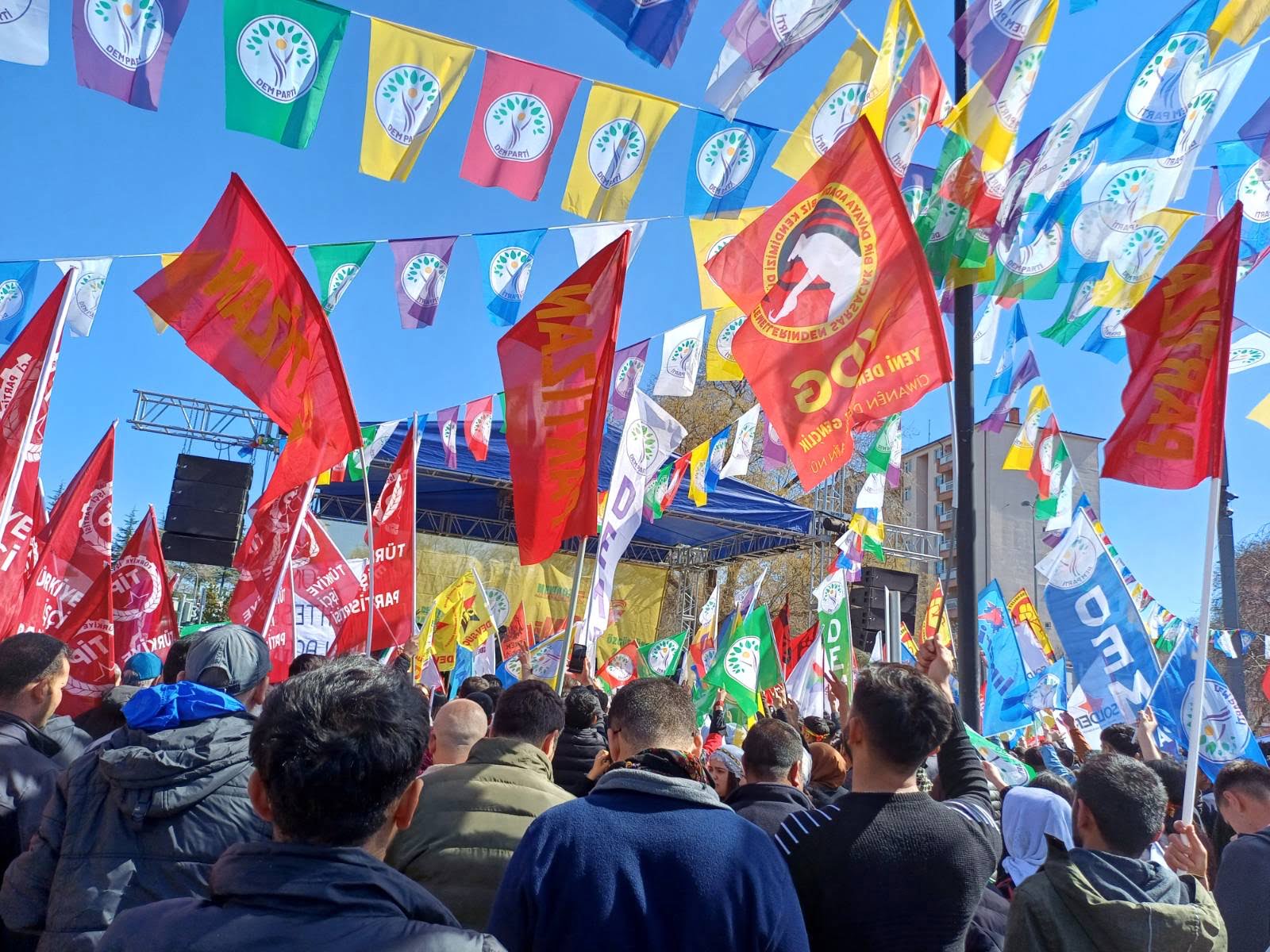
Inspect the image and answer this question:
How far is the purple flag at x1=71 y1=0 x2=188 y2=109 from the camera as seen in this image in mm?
5516

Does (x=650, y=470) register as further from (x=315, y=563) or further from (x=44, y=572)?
(x=44, y=572)

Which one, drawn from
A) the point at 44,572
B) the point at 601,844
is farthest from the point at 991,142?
the point at 44,572

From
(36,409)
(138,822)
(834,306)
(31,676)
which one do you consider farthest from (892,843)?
(36,409)

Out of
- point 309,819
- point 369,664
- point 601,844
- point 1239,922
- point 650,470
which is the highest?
point 650,470

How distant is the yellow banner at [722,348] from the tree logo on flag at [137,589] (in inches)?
229

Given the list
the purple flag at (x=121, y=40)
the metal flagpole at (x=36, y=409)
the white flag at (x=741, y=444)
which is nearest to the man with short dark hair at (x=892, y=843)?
the metal flagpole at (x=36, y=409)

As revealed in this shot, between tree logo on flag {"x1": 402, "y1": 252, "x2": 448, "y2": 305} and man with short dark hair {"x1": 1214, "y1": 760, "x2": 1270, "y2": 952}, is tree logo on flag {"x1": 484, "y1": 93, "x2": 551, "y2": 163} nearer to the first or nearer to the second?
tree logo on flag {"x1": 402, "y1": 252, "x2": 448, "y2": 305}

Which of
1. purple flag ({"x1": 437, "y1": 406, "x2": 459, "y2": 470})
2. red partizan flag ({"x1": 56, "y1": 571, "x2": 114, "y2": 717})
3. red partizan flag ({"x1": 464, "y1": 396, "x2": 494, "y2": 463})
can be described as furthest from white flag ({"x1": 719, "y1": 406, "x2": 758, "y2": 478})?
red partizan flag ({"x1": 56, "y1": 571, "x2": 114, "y2": 717})

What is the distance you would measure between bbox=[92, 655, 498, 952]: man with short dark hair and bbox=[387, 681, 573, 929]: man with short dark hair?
1027mm

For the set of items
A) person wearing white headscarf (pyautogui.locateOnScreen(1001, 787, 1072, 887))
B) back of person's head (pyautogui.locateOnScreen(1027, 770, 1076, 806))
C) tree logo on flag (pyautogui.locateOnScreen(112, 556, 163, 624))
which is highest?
tree logo on flag (pyautogui.locateOnScreen(112, 556, 163, 624))

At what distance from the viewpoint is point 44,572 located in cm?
640

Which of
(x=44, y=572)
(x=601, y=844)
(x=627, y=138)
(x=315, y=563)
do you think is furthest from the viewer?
(x=315, y=563)

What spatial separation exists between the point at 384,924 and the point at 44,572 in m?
6.40

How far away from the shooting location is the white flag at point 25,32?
506cm
